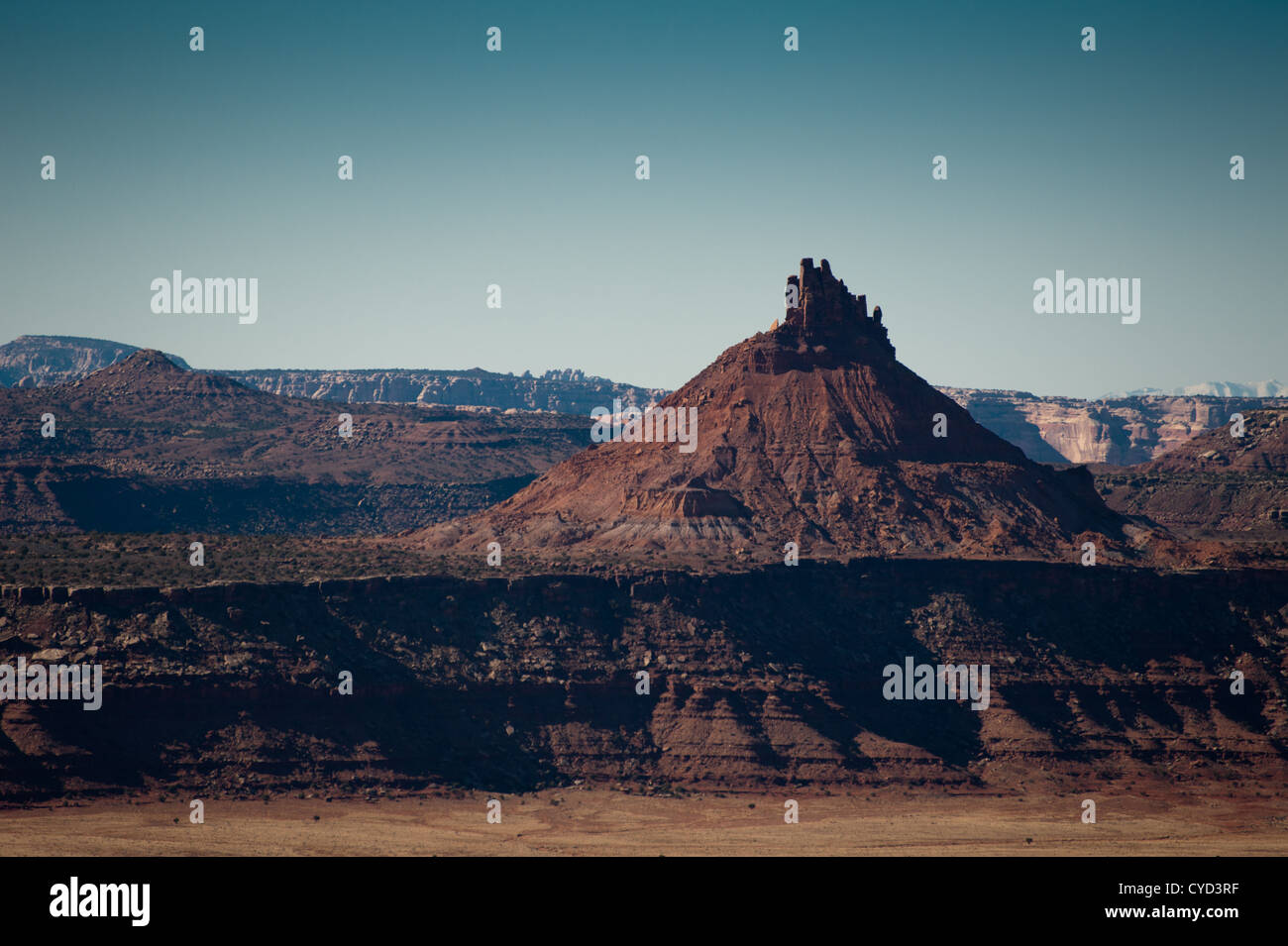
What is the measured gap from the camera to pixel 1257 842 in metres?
104

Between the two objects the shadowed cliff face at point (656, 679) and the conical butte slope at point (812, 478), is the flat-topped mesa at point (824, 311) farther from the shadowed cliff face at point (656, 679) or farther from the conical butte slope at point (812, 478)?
the shadowed cliff face at point (656, 679)

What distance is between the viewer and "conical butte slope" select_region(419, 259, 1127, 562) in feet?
474

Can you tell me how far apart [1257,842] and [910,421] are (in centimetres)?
6225

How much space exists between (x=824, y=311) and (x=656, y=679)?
54034mm

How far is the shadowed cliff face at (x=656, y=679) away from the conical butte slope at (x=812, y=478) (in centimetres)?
967

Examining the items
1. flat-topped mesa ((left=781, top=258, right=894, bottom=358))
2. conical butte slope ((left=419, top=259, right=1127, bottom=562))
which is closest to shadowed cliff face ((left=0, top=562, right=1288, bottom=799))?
conical butte slope ((left=419, top=259, right=1127, bottom=562))

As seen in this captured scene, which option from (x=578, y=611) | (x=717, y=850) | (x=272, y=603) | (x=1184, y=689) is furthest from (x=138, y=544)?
(x=1184, y=689)

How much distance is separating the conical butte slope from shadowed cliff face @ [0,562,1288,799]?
31.7 feet

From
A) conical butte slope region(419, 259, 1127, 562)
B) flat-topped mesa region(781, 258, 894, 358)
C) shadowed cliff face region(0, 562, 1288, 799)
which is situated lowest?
shadowed cliff face region(0, 562, 1288, 799)

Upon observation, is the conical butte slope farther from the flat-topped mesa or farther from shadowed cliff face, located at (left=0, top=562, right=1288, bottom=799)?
shadowed cliff face, located at (left=0, top=562, right=1288, bottom=799)

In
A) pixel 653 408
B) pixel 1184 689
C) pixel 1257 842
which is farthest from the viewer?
pixel 653 408

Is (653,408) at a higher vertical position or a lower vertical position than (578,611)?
higher

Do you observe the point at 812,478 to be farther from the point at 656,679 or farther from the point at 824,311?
the point at 656,679

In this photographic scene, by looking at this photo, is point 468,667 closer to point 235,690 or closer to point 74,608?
point 235,690
